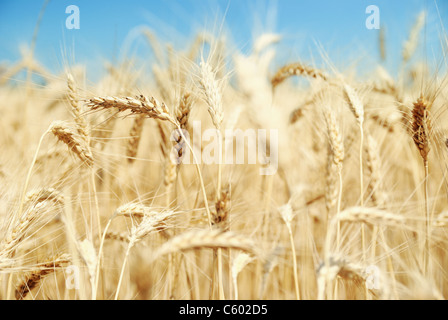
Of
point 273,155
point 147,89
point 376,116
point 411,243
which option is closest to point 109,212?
point 147,89

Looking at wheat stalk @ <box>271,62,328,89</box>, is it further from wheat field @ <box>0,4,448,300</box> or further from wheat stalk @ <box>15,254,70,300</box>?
wheat stalk @ <box>15,254,70,300</box>

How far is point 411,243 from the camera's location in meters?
1.06

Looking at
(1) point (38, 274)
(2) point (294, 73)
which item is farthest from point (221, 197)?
(2) point (294, 73)

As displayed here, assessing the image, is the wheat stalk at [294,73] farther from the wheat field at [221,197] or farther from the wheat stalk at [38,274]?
the wheat stalk at [38,274]

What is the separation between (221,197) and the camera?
97 cm

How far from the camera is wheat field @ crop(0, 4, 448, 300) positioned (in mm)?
892

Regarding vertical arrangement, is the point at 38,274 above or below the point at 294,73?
below

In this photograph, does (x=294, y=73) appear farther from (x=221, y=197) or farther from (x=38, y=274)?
(x=38, y=274)

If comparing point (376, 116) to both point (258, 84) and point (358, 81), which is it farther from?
point (258, 84)

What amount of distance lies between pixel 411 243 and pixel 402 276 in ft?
1.29

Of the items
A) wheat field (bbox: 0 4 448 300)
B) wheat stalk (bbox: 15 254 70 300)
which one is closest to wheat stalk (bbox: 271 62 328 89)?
wheat field (bbox: 0 4 448 300)

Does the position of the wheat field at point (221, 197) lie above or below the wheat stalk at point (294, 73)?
below

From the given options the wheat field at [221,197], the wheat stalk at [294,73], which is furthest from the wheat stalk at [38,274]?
the wheat stalk at [294,73]

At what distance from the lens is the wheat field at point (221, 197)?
892 millimetres
